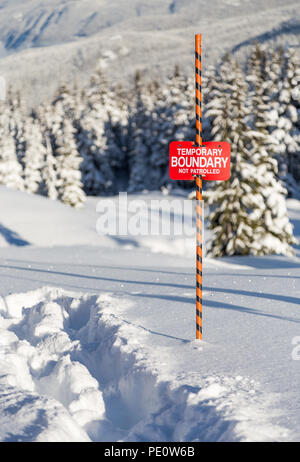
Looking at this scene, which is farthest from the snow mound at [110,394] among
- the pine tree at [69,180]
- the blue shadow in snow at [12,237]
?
the pine tree at [69,180]

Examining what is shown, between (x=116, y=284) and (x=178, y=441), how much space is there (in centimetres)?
583

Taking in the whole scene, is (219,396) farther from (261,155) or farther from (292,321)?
(261,155)

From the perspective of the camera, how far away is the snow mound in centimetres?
416

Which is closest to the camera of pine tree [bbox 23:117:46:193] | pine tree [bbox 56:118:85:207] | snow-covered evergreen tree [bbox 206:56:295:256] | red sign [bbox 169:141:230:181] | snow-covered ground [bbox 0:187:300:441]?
snow-covered ground [bbox 0:187:300:441]

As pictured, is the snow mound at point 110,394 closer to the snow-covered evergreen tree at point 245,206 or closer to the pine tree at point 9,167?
the snow-covered evergreen tree at point 245,206

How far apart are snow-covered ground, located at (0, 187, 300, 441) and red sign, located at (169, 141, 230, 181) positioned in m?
2.01

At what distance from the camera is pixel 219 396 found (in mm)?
4609

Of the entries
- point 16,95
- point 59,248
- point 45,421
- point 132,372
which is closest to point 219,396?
point 132,372

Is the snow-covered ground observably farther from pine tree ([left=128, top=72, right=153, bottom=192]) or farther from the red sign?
pine tree ([left=128, top=72, right=153, bottom=192])

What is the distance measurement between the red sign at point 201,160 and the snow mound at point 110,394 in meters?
2.08

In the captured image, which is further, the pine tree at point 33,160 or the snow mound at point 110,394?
the pine tree at point 33,160

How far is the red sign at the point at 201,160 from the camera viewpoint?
6262 mm

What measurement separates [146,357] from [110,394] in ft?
1.84

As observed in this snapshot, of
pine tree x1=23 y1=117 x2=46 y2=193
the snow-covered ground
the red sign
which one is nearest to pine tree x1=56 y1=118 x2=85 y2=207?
pine tree x1=23 y1=117 x2=46 y2=193
